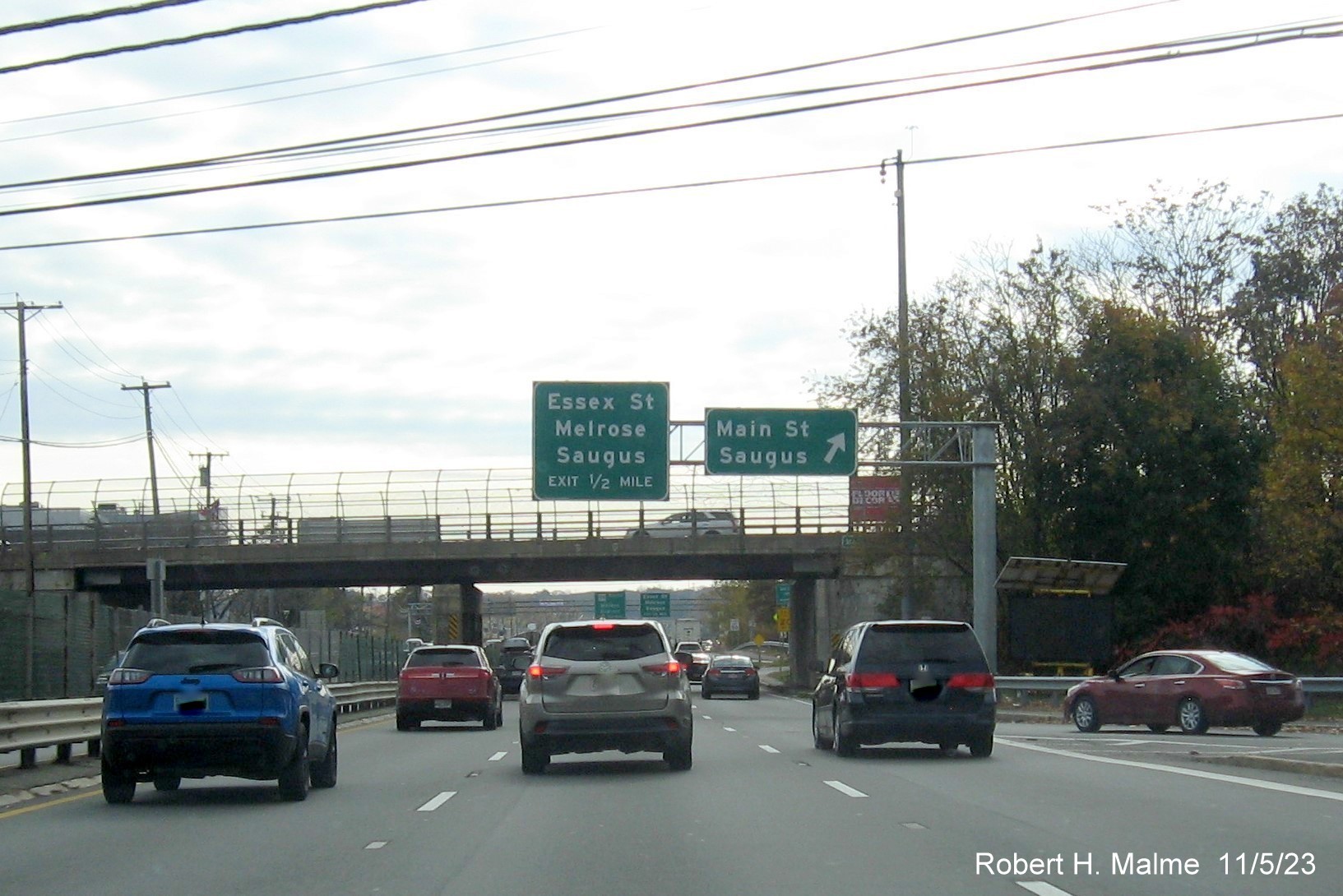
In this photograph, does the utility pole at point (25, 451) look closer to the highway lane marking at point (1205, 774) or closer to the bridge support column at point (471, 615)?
the bridge support column at point (471, 615)

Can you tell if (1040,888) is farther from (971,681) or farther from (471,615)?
(471,615)

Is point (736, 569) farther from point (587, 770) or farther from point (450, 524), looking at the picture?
point (587, 770)

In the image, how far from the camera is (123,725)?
1465 centimetres

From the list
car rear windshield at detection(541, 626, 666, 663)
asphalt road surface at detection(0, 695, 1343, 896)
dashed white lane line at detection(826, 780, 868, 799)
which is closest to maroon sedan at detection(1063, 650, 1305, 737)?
asphalt road surface at detection(0, 695, 1343, 896)

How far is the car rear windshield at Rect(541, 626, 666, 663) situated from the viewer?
1805cm

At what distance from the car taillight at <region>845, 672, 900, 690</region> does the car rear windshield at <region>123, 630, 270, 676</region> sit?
758 centimetres

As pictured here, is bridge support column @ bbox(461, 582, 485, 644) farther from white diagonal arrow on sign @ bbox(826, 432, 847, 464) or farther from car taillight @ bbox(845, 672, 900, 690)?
car taillight @ bbox(845, 672, 900, 690)

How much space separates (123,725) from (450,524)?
37.8 m

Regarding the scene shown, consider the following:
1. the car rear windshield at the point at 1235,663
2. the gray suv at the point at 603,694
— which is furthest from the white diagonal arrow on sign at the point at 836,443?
the gray suv at the point at 603,694

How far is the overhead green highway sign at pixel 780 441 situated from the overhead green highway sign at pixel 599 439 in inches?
51.7

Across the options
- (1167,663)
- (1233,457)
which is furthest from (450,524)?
(1167,663)

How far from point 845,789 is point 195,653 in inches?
258

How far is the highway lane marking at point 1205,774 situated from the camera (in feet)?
47.7

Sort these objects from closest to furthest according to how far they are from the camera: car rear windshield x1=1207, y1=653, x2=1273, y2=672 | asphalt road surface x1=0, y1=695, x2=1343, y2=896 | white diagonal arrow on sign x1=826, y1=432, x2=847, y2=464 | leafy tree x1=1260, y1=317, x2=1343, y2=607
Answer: asphalt road surface x1=0, y1=695, x2=1343, y2=896
car rear windshield x1=1207, y1=653, x2=1273, y2=672
white diagonal arrow on sign x1=826, y1=432, x2=847, y2=464
leafy tree x1=1260, y1=317, x2=1343, y2=607
